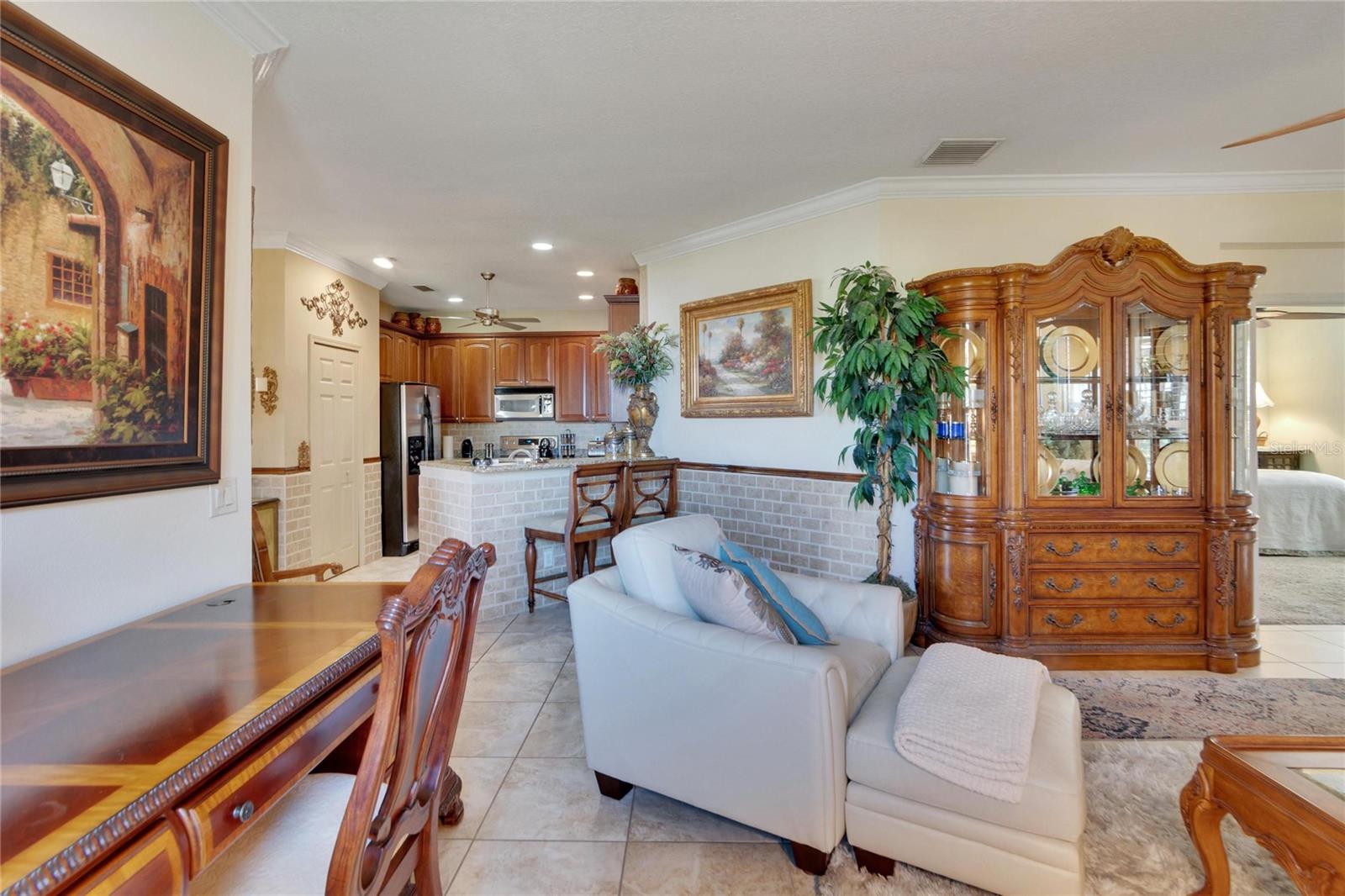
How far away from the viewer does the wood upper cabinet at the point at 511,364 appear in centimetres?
702

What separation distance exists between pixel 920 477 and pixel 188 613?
3.24 meters

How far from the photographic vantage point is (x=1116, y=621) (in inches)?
116

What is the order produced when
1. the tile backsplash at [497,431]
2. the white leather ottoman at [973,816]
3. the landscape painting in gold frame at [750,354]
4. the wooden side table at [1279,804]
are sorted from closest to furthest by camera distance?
the wooden side table at [1279,804] < the white leather ottoman at [973,816] < the landscape painting in gold frame at [750,354] < the tile backsplash at [497,431]

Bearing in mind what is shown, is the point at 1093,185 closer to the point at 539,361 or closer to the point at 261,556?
the point at 261,556

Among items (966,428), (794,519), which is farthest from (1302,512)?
(794,519)

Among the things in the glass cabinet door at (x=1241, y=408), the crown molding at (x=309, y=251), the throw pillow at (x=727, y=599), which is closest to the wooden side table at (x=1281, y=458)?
the glass cabinet door at (x=1241, y=408)

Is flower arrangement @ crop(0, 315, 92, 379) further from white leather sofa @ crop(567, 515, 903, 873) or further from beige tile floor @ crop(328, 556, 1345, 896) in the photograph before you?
beige tile floor @ crop(328, 556, 1345, 896)

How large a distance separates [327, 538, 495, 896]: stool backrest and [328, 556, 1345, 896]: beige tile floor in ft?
1.67

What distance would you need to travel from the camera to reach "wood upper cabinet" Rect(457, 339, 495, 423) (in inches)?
276

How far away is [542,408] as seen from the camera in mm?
6996

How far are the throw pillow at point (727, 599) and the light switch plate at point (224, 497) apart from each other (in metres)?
1.47

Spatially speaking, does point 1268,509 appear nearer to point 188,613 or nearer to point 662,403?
point 662,403

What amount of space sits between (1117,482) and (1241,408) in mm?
821

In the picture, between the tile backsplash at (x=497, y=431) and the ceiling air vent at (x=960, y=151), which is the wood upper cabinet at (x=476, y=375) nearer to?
the tile backsplash at (x=497, y=431)
